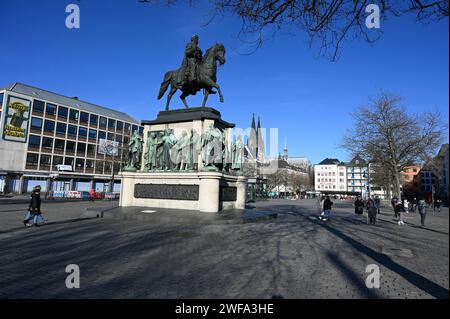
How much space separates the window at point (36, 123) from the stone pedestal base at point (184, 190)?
171 feet

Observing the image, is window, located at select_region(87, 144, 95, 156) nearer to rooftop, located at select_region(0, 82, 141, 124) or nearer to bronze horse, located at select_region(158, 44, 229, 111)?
rooftop, located at select_region(0, 82, 141, 124)

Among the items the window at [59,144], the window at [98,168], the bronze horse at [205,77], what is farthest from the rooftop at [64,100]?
the bronze horse at [205,77]

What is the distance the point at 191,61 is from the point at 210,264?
15.1 m

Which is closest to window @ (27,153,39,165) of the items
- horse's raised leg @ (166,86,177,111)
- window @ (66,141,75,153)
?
window @ (66,141,75,153)

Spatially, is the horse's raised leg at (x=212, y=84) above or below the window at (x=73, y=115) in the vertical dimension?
below

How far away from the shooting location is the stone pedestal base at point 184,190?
1502 centimetres

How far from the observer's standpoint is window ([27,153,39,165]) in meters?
57.2

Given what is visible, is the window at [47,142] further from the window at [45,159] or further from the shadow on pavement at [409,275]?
the shadow on pavement at [409,275]

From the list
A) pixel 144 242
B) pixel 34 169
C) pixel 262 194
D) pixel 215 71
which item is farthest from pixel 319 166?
pixel 144 242

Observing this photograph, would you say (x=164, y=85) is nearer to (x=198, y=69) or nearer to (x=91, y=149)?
(x=198, y=69)

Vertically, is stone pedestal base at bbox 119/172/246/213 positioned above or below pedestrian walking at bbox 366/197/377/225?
above

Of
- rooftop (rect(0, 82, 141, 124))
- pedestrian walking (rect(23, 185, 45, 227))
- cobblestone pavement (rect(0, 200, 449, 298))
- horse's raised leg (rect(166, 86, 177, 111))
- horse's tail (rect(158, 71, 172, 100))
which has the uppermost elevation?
rooftop (rect(0, 82, 141, 124))
